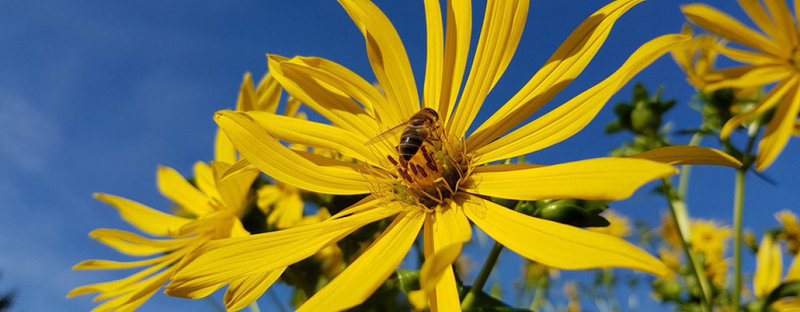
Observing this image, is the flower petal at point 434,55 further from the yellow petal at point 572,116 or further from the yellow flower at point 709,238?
the yellow flower at point 709,238

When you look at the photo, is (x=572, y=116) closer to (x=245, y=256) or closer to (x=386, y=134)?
(x=386, y=134)

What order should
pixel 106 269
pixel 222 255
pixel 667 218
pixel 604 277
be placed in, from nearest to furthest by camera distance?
1. pixel 222 255
2. pixel 106 269
3. pixel 604 277
4. pixel 667 218

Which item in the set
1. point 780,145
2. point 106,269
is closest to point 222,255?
point 106,269

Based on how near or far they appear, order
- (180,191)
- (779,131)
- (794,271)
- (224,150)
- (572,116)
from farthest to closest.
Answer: (794,271) → (180,191) → (224,150) → (779,131) → (572,116)

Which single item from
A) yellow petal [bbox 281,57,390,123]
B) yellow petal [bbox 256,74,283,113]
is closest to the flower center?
yellow petal [bbox 281,57,390,123]

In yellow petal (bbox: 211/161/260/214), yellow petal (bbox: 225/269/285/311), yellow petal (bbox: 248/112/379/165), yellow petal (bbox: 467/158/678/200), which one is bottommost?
yellow petal (bbox: 467/158/678/200)

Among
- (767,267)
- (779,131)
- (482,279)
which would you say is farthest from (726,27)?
(767,267)

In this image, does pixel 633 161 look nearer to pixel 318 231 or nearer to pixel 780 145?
pixel 318 231

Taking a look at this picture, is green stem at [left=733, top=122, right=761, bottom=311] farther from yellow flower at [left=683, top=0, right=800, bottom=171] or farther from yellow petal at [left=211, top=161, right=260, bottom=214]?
yellow petal at [left=211, top=161, right=260, bottom=214]
